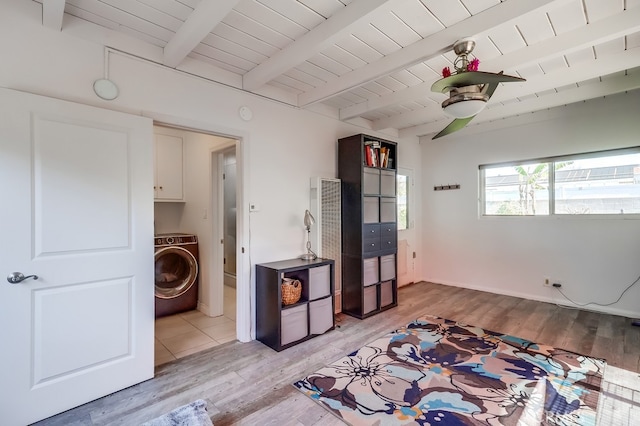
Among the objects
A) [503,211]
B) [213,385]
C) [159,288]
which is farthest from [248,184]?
[503,211]

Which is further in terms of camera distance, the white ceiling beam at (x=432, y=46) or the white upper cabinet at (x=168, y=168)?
the white upper cabinet at (x=168, y=168)

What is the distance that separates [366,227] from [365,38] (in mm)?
2012

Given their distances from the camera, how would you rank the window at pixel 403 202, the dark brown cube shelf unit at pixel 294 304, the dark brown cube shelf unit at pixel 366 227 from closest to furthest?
1. the dark brown cube shelf unit at pixel 294 304
2. the dark brown cube shelf unit at pixel 366 227
3. the window at pixel 403 202

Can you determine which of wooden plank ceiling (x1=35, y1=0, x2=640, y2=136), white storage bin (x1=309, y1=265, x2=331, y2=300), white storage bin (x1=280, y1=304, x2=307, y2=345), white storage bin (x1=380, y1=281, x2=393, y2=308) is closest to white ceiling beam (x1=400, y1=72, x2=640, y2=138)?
wooden plank ceiling (x1=35, y1=0, x2=640, y2=136)

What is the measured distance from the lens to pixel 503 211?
452 centimetres

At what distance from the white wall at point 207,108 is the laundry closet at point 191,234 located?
59 centimetres

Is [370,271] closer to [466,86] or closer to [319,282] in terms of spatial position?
[319,282]

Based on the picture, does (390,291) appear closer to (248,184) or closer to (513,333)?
(513,333)

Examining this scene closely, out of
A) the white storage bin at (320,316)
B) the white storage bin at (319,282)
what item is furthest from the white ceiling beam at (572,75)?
the white storage bin at (320,316)

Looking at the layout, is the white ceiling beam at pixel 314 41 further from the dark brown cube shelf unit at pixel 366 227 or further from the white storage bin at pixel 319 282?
the white storage bin at pixel 319 282

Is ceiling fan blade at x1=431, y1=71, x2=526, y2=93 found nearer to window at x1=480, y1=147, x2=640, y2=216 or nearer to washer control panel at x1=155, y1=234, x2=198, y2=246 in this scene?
window at x1=480, y1=147, x2=640, y2=216

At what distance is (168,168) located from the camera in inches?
148

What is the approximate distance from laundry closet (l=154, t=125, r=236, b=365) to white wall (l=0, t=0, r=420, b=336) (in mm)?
593

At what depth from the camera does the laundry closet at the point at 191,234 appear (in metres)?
3.53
